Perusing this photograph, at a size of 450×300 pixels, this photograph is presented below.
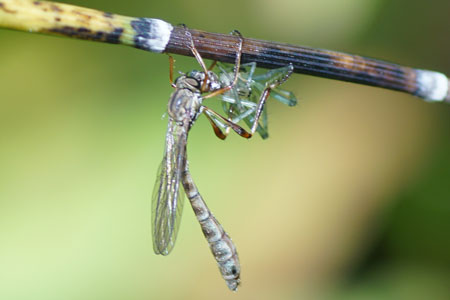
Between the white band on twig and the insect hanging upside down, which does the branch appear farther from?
the insect hanging upside down

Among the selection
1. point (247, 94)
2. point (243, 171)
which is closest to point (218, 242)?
point (247, 94)

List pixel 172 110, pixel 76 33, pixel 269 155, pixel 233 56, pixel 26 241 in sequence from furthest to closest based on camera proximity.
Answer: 1. pixel 269 155
2. pixel 26 241
3. pixel 172 110
4. pixel 233 56
5. pixel 76 33

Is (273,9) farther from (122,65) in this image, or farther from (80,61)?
(80,61)

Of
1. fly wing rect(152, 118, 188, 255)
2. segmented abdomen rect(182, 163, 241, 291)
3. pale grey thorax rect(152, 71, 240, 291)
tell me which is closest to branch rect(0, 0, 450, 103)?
pale grey thorax rect(152, 71, 240, 291)

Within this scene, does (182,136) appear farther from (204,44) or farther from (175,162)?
(204,44)

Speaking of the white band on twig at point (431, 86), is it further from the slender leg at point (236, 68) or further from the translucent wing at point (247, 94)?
the slender leg at point (236, 68)

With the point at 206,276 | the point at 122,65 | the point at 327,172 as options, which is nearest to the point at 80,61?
the point at 122,65
